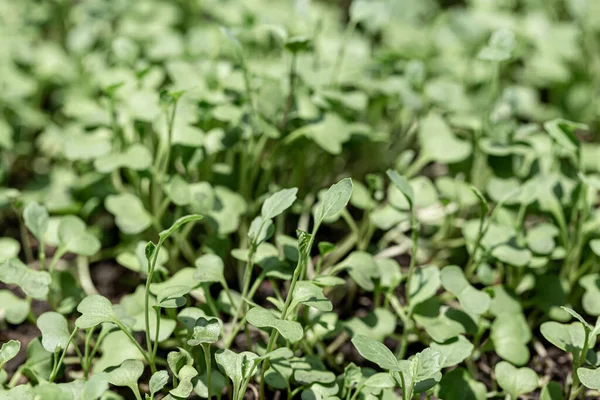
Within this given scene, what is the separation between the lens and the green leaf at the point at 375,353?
92 centimetres

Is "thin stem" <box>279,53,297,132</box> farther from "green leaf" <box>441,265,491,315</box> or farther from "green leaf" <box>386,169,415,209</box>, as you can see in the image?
"green leaf" <box>441,265,491,315</box>

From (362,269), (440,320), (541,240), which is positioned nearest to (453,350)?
(440,320)

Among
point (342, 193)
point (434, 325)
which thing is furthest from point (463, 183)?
point (342, 193)

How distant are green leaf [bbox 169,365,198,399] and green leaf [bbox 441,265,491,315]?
0.42m

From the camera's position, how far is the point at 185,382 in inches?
37.9

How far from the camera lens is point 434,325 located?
1099 millimetres

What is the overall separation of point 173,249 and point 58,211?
28 cm

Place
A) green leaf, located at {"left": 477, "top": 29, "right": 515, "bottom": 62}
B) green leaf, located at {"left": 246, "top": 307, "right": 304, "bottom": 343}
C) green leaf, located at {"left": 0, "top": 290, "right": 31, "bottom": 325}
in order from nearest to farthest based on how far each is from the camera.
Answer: green leaf, located at {"left": 246, "top": 307, "right": 304, "bottom": 343} → green leaf, located at {"left": 0, "top": 290, "right": 31, "bottom": 325} → green leaf, located at {"left": 477, "top": 29, "right": 515, "bottom": 62}

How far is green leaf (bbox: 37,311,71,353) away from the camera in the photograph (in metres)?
1.00

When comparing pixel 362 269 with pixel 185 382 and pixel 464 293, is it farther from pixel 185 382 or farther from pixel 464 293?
pixel 185 382

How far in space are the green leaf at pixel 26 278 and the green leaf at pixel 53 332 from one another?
5 centimetres

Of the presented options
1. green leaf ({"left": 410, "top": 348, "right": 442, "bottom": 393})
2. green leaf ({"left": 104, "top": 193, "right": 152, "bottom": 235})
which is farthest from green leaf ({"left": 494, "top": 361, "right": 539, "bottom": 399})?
green leaf ({"left": 104, "top": 193, "right": 152, "bottom": 235})

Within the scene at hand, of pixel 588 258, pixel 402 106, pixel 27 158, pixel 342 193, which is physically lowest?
pixel 27 158

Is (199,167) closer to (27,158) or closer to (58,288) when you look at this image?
(58,288)
